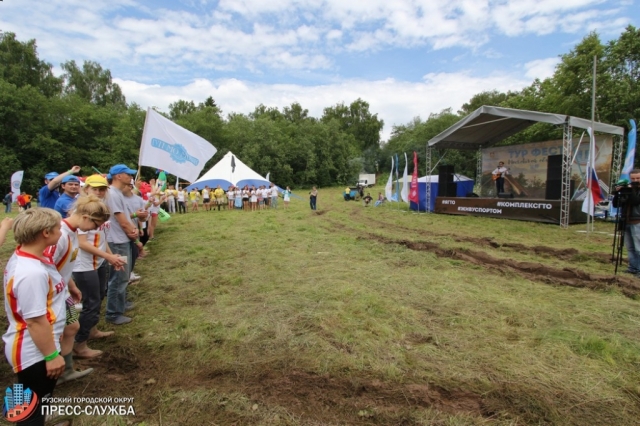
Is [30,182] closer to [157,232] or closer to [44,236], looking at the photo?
[157,232]

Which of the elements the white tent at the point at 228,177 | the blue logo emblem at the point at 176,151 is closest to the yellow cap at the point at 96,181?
the blue logo emblem at the point at 176,151

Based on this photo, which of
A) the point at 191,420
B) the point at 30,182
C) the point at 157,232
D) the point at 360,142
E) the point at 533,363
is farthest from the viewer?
the point at 360,142

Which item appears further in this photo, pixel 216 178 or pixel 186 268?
pixel 216 178

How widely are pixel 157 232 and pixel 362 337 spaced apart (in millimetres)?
9188

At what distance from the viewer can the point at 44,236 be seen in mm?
1921

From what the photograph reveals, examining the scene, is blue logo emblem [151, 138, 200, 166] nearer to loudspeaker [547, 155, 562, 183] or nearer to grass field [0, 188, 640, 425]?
grass field [0, 188, 640, 425]

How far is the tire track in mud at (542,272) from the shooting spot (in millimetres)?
4938

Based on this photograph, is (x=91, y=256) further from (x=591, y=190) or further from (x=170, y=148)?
(x=591, y=190)

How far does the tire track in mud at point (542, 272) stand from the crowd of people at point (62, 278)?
5839 mm

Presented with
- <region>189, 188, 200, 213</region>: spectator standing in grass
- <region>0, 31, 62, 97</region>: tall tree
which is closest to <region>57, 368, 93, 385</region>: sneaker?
<region>189, 188, 200, 213</region>: spectator standing in grass

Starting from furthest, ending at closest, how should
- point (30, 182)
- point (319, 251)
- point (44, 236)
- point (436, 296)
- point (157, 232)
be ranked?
point (30, 182), point (157, 232), point (319, 251), point (436, 296), point (44, 236)

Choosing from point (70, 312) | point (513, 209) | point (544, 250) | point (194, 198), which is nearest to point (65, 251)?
point (70, 312)

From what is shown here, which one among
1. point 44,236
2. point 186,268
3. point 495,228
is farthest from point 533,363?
point 495,228

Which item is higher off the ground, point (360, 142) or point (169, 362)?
point (360, 142)
